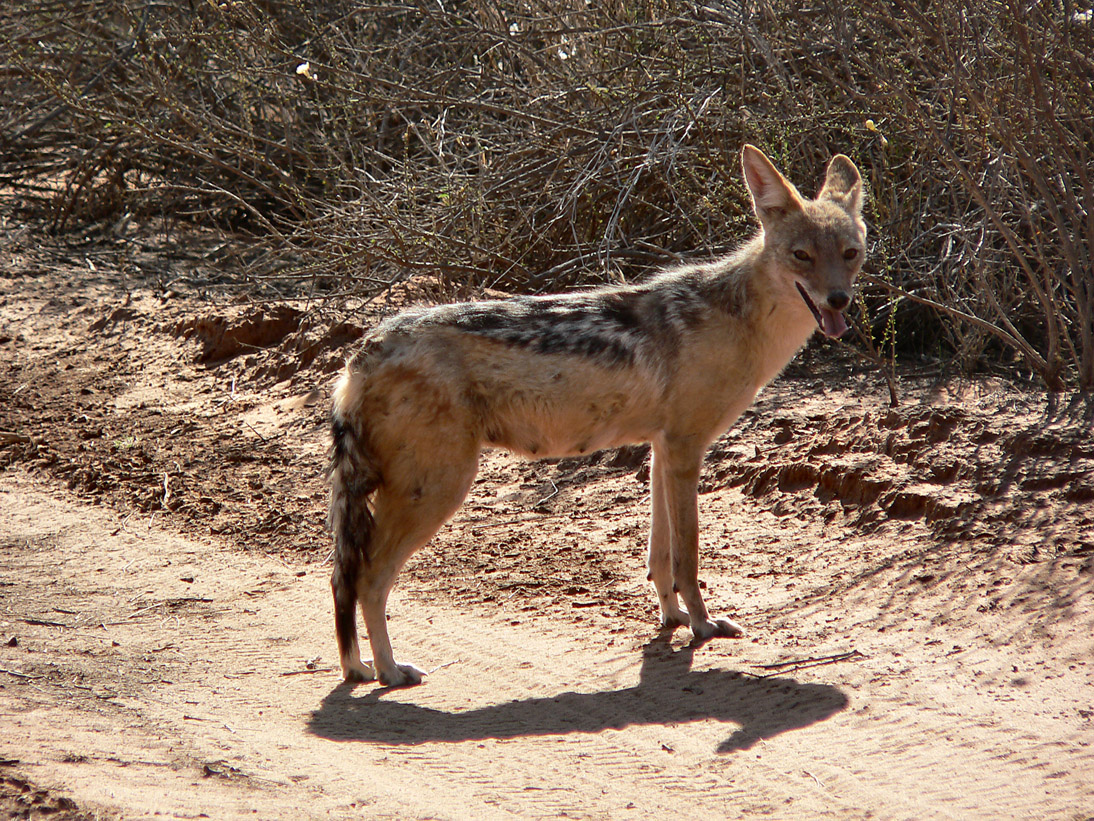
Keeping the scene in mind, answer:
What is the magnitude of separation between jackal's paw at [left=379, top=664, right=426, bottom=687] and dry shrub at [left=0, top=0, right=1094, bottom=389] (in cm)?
410

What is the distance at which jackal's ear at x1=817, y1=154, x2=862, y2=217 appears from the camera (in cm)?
597

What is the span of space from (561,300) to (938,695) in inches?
106

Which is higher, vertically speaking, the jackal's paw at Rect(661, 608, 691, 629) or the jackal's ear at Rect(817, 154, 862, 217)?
the jackal's ear at Rect(817, 154, 862, 217)

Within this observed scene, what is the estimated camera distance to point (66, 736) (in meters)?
3.81

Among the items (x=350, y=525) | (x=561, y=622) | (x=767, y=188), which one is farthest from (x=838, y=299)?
(x=350, y=525)

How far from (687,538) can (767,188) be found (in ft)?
6.61

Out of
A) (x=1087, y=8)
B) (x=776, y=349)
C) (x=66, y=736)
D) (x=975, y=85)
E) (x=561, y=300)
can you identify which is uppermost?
(x=1087, y=8)

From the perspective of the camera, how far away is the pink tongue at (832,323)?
17.3 ft

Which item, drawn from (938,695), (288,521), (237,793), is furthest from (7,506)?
(938,695)

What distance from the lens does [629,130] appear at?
8.63 m

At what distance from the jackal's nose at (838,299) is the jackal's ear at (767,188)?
663mm

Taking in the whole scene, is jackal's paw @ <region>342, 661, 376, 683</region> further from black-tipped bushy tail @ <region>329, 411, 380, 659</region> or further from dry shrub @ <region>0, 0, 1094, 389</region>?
dry shrub @ <region>0, 0, 1094, 389</region>

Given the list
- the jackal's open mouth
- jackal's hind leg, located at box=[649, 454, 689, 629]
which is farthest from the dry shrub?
jackal's hind leg, located at box=[649, 454, 689, 629]

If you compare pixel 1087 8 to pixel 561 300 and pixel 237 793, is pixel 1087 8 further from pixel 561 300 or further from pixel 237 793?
pixel 237 793
